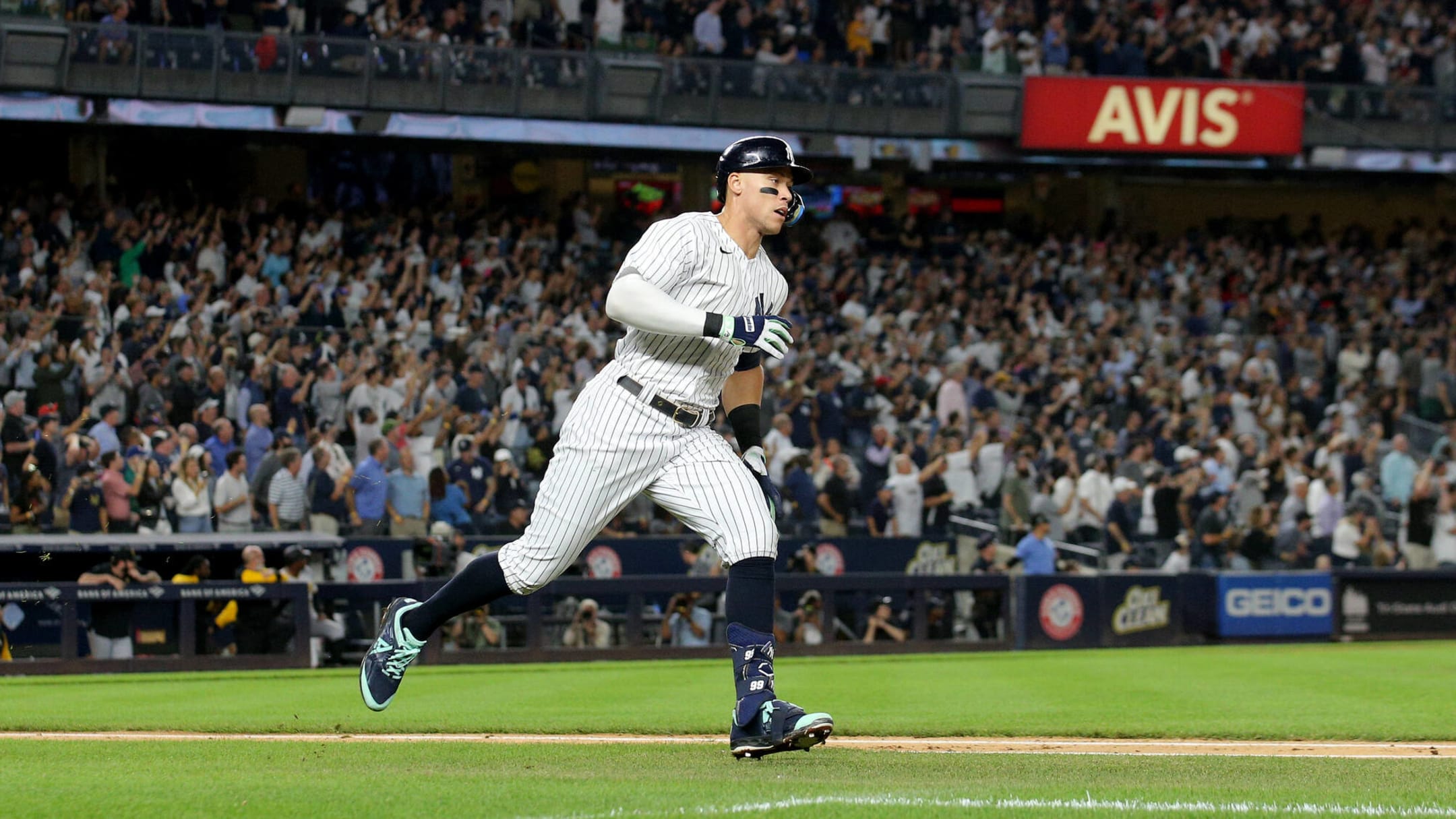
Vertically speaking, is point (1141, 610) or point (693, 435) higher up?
point (693, 435)

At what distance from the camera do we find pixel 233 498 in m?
13.6

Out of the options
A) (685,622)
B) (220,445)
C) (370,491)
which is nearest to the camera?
(220,445)

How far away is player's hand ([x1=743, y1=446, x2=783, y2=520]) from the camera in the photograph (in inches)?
214

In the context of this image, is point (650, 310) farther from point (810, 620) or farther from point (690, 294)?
point (810, 620)

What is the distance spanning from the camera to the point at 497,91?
858 inches

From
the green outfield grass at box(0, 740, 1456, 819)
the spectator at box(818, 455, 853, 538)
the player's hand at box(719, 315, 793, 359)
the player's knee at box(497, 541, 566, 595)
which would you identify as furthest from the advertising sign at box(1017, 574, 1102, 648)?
the player's hand at box(719, 315, 793, 359)

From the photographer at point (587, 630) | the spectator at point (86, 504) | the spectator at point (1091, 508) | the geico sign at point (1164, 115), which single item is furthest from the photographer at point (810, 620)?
the geico sign at point (1164, 115)

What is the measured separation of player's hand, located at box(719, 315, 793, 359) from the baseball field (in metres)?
1.26

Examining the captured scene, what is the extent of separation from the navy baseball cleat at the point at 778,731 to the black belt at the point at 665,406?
0.94 metres

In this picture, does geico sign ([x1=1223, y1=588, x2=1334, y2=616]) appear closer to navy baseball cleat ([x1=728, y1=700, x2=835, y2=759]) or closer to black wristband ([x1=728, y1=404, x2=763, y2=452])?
black wristband ([x1=728, y1=404, x2=763, y2=452])

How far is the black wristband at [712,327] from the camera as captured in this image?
5000mm

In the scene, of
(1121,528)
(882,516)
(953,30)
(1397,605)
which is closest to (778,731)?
(882,516)

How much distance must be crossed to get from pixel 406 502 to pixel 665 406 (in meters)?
9.54

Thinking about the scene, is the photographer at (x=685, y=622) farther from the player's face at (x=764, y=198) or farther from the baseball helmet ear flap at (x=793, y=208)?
the player's face at (x=764, y=198)
